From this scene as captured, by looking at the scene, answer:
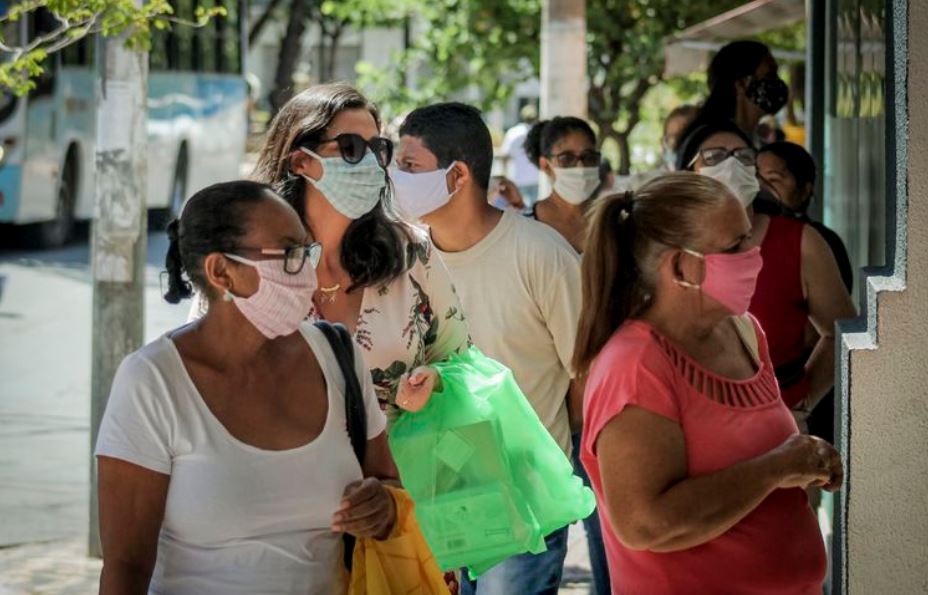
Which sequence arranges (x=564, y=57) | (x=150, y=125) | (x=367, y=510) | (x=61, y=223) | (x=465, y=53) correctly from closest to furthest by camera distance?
(x=367, y=510) → (x=564, y=57) → (x=465, y=53) → (x=61, y=223) → (x=150, y=125)

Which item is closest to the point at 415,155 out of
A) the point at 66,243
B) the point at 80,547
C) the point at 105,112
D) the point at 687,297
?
the point at 687,297

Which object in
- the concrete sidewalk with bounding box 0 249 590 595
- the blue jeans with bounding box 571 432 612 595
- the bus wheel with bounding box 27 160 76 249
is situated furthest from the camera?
the bus wheel with bounding box 27 160 76 249

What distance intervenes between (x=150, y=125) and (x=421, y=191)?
19.0 meters

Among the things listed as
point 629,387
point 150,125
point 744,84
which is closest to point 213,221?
point 629,387

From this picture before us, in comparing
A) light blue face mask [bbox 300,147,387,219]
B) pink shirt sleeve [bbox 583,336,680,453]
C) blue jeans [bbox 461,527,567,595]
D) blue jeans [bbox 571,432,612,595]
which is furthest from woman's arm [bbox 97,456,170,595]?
blue jeans [bbox 571,432,612,595]

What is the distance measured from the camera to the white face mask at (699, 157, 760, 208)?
21.0ft

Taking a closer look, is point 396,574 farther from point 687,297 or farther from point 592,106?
point 592,106

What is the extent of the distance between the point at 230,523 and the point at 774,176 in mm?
3922

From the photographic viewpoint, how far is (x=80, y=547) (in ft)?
26.9

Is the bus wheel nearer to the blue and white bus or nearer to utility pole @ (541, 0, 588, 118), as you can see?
the blue and white bus

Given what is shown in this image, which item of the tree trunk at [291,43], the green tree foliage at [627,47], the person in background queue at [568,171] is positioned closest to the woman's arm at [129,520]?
the person in background queue at [568,171]

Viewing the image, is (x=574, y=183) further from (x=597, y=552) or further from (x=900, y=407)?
(x=900, y=407)

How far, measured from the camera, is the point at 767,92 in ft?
25.2

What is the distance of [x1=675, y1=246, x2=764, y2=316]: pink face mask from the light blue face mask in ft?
3.54
